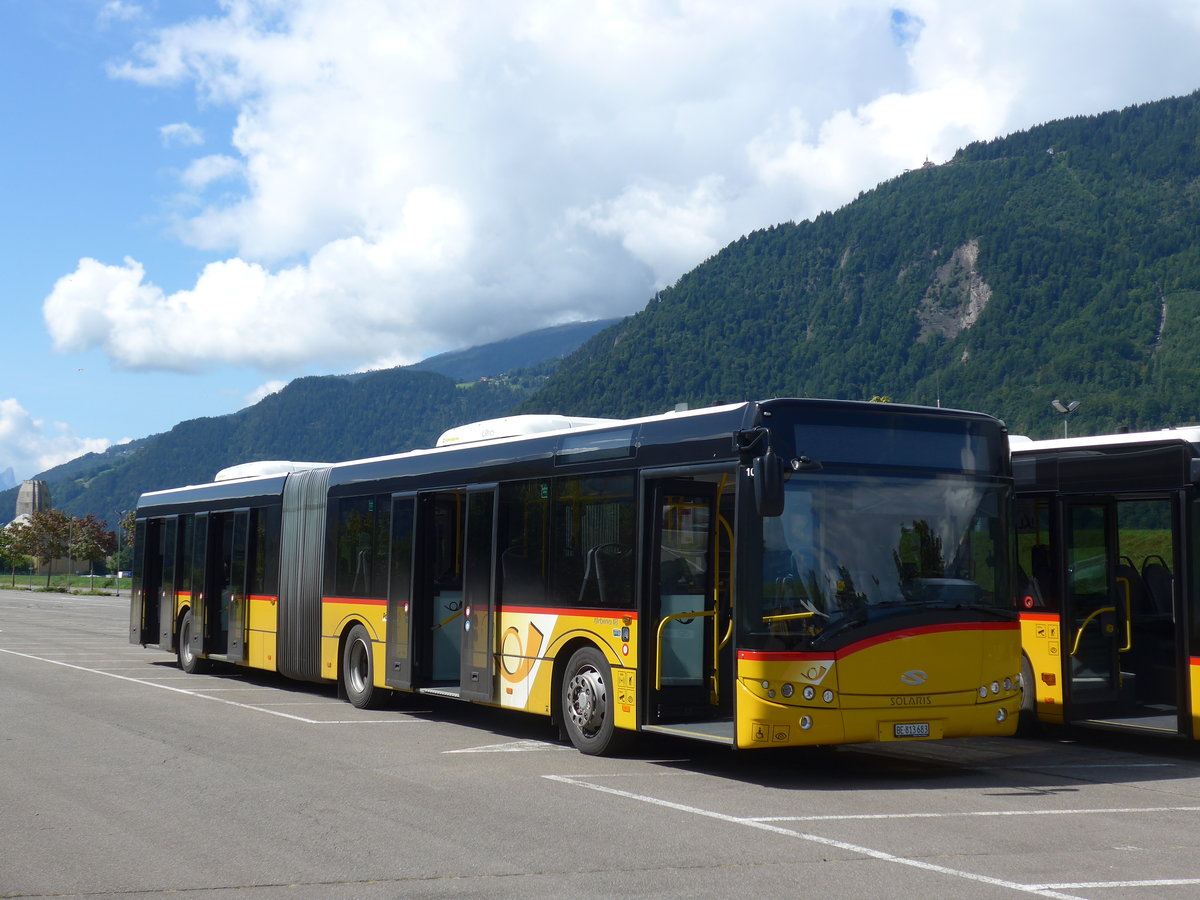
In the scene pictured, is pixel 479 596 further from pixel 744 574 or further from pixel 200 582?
pixel 200 582

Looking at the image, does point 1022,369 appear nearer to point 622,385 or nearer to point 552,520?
point 622,385

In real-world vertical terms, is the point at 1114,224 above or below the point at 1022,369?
above

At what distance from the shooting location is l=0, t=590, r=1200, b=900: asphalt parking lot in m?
6.93

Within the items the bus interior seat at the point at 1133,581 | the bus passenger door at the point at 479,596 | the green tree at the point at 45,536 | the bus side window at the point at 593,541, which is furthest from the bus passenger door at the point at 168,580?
the green tree at the point at 45,536

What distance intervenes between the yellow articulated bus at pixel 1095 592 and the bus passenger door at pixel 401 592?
6.49m

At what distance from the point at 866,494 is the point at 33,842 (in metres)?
6.19

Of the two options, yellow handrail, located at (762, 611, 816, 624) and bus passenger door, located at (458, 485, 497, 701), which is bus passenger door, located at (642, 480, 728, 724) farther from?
bus passenger door, located at (458, 485, 497, 701)

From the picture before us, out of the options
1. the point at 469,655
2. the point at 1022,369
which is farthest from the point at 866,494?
the point at 1022,369

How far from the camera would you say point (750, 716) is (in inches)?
391

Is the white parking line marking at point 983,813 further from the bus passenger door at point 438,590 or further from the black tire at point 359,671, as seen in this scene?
the black tire at point 359,671

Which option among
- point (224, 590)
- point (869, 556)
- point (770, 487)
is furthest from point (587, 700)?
point (224, 590)

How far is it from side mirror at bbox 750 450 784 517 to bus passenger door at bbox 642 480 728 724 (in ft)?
4.69

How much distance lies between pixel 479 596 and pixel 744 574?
14.4ft

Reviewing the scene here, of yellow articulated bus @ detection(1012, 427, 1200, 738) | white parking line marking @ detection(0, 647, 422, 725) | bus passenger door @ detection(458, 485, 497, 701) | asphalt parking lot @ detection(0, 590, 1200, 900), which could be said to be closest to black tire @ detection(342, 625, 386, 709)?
white parking line marking @ detection(0, 647, 422, 725)
